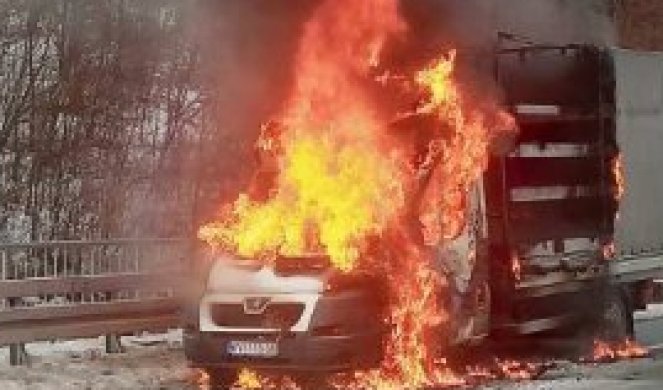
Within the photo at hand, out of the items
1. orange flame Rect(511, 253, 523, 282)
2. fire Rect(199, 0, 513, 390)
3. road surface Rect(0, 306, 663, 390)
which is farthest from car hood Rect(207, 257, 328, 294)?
orange flame Rect(511, 253, 523, 282)

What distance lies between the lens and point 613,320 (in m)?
13.8

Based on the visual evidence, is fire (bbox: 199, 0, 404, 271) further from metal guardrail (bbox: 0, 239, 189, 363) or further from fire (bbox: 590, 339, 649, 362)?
fire (bbox: 590, 339, 649, 362)

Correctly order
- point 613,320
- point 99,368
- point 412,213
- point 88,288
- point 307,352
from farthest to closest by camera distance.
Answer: point 613,320 < point 88,288 < point 99,368 < point 412,213 < point 307,352

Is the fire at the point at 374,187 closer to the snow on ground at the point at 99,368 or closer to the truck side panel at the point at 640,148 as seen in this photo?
the snow on ground at the point at 99,368

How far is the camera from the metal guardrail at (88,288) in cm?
1193

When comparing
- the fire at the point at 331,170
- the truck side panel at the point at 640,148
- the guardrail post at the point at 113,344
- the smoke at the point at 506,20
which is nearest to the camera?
the fire at the point at 331,170

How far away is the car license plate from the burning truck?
0.01 meters

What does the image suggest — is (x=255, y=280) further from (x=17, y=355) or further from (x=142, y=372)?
(x=17, y=355)

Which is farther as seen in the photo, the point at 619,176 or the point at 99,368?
the point at 619,176

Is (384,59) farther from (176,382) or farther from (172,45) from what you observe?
(172,45)

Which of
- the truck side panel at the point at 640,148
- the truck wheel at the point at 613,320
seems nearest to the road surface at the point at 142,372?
the truck wheel at the point at 613,320

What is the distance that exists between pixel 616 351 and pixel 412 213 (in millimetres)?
3920

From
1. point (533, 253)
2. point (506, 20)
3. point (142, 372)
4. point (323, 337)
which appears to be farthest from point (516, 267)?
point (142, 372)

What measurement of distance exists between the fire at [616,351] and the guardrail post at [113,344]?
497cm
